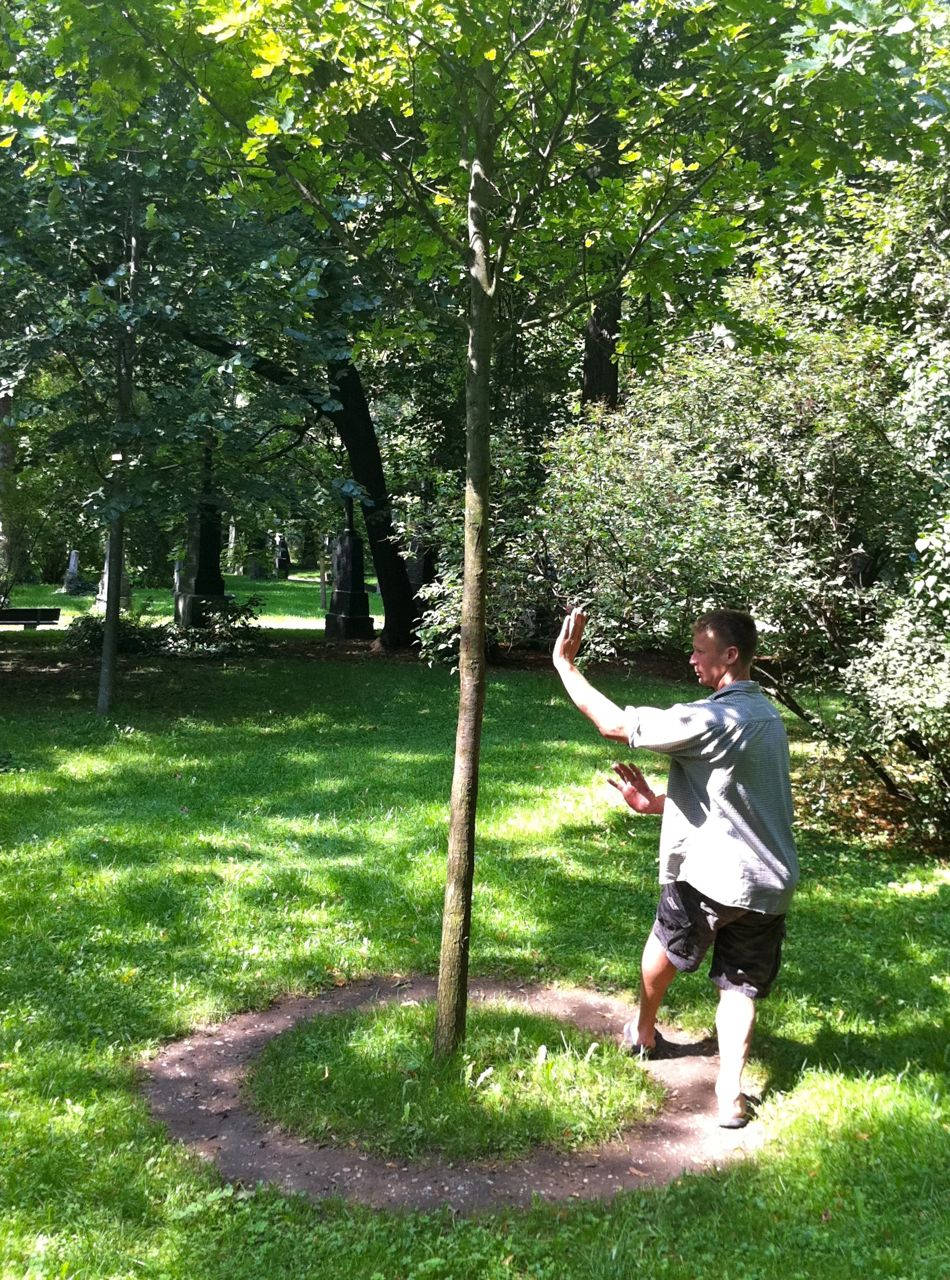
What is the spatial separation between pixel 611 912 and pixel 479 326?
3.42m

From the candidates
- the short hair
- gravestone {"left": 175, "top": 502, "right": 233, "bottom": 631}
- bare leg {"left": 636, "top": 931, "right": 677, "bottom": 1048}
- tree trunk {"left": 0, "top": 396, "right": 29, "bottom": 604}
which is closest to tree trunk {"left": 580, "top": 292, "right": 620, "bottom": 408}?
gravestone {"left": 175, "top": 502, "right": 233, "bottom": 631}

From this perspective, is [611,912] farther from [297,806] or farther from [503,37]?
[503,37]

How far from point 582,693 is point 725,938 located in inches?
43.3

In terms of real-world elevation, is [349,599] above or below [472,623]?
below

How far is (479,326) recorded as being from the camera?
155 inches

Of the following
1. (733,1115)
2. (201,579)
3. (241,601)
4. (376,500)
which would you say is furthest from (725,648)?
(241,601)

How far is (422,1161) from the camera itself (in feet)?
11.2

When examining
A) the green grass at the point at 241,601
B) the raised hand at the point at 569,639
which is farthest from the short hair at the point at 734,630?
the green grass at the point at 241,601

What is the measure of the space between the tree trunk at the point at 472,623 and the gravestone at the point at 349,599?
A: 16201mm

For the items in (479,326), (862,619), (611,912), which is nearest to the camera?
(479,326)

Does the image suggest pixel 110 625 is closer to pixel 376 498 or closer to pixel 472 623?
pixel 376 498

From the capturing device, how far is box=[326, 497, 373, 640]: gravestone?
20.1 m

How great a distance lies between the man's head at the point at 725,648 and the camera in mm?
3668

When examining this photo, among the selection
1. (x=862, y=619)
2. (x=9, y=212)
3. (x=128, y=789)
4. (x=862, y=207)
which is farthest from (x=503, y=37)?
(x=9, y=212)
